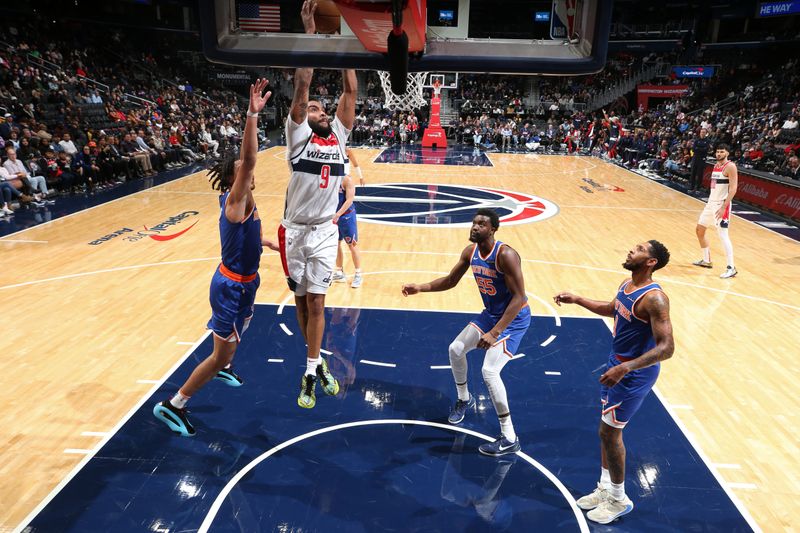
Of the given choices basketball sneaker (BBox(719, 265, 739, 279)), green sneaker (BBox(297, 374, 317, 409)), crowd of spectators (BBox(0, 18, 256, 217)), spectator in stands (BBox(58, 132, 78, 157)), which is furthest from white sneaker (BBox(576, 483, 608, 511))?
spectator in stands (BBox(58, 132, 78, 157))

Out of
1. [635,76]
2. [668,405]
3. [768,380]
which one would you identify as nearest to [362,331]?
[668,405]

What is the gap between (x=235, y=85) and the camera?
35.1m

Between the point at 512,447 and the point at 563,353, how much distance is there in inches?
79.8

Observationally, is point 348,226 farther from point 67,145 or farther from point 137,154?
point 137,154

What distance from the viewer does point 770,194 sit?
14008 mm

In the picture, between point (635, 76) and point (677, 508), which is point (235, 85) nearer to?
point (635, 76)

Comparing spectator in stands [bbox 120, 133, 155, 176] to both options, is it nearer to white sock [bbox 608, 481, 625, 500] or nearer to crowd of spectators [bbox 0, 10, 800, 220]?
crowd of spectators [bbox 0, 10, 800, 220]

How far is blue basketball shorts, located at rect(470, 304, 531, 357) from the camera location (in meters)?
4.53

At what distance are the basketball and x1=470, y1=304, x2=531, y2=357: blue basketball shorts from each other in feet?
7.78

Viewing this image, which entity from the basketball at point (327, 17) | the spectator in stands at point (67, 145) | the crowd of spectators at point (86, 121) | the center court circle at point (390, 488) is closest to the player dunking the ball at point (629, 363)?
the center court circle at point (390, 488)

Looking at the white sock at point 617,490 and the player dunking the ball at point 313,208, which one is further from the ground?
the player dunking the ball at point 313,208

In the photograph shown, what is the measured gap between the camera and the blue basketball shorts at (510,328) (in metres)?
4.53

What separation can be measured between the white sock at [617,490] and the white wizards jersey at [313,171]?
2.70m

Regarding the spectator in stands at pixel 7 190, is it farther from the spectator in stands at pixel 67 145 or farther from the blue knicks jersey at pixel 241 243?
the blue knicks jersey at pixel 241 243
